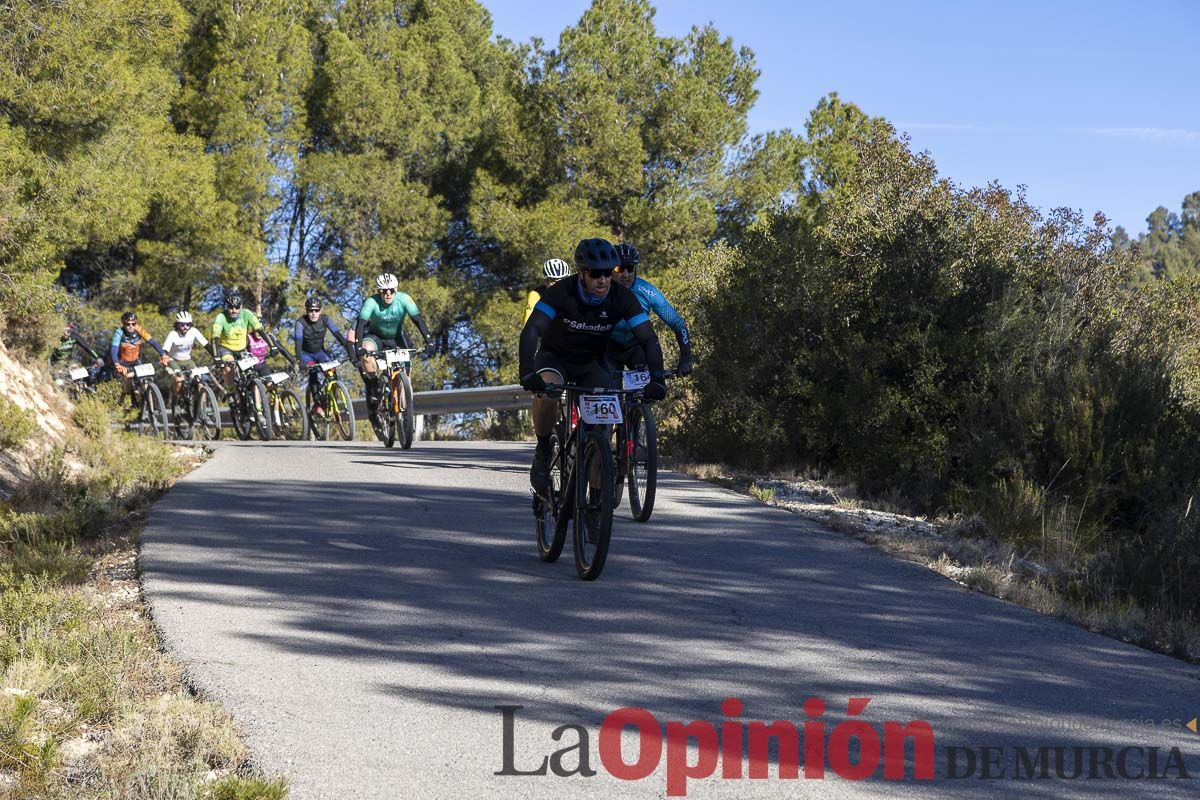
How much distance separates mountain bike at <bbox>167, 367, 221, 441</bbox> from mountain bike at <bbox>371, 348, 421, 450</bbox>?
206 inches

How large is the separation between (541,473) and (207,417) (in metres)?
14.5

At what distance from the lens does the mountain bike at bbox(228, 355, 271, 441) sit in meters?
20.6

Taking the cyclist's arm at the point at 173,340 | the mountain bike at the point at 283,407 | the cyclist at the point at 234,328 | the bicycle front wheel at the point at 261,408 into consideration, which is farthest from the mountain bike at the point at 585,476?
the cyclist's arm at the point at 173,340

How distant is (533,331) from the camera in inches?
315

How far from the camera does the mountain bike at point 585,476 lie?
7.49 metres

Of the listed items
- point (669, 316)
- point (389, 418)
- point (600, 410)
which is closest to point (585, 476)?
point (600, 410)

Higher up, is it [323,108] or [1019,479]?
[323,108]

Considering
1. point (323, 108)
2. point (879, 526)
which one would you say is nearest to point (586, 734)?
point (879, 526)

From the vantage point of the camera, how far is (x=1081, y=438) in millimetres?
12078

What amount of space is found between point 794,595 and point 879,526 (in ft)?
9.88

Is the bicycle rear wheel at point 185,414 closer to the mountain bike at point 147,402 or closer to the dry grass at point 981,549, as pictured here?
the mountain bike at point 147,402

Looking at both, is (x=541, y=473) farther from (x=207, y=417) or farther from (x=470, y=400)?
(x=207, y=417)

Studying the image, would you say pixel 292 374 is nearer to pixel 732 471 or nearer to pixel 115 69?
pixel 115 69

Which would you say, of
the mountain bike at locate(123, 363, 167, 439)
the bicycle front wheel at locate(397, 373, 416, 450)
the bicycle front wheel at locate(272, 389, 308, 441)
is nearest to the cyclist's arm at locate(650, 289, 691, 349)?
the bicycle front wheel at locate(397, 373, 416, 450)
